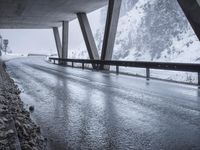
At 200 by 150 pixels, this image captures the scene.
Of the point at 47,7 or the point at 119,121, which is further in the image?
the point at 47,7

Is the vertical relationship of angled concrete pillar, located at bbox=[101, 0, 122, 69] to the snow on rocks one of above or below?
above

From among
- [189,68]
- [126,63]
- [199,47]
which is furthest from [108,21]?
[199,47]

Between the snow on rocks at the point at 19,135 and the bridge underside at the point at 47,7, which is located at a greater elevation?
the bridge underside at the point at 47,7

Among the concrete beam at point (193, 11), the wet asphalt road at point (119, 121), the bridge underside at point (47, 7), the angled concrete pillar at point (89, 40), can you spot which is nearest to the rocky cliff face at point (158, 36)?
the angled concrete pillar at point (89, 40)

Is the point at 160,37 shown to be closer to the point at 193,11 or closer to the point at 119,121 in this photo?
the point at 193,11

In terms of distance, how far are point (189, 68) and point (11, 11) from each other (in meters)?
22.7

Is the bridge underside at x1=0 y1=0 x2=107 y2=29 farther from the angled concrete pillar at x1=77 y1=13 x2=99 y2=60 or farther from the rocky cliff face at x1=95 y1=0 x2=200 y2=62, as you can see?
the rocky cliff face at x1=95 y1=0 x2=200 y2=62

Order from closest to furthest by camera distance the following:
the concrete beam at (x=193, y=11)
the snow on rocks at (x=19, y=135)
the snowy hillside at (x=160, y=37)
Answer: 1. the snow on rocks at (x=19, y=135)
2. the concrete beam at (x=193, y=11)
3. the snowy hillside at (x=160, y=37)

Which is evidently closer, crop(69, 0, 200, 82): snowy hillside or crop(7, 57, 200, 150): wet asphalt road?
crop(7, 57, 200, 150): wet asphalt road

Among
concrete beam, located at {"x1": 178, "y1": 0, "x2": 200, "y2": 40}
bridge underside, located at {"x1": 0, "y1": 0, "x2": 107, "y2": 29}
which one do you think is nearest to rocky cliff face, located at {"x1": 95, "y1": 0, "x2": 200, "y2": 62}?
bridge underside, located at {"x1": 0, "y1": 0, "x2": 107, "y2": 29}

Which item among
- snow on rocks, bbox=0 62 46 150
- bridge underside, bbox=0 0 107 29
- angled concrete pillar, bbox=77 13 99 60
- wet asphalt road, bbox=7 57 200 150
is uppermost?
bridge underside, bbox=0 0 107 29

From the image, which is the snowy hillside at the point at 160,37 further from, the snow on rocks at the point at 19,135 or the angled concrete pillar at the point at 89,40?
the snow on rocks at the point at 19,135

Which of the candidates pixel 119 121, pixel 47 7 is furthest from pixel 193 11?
pixel 47 7

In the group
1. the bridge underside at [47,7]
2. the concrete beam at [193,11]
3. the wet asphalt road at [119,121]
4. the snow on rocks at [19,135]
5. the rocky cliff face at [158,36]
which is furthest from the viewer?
the rocky cliff face at [158,36]
